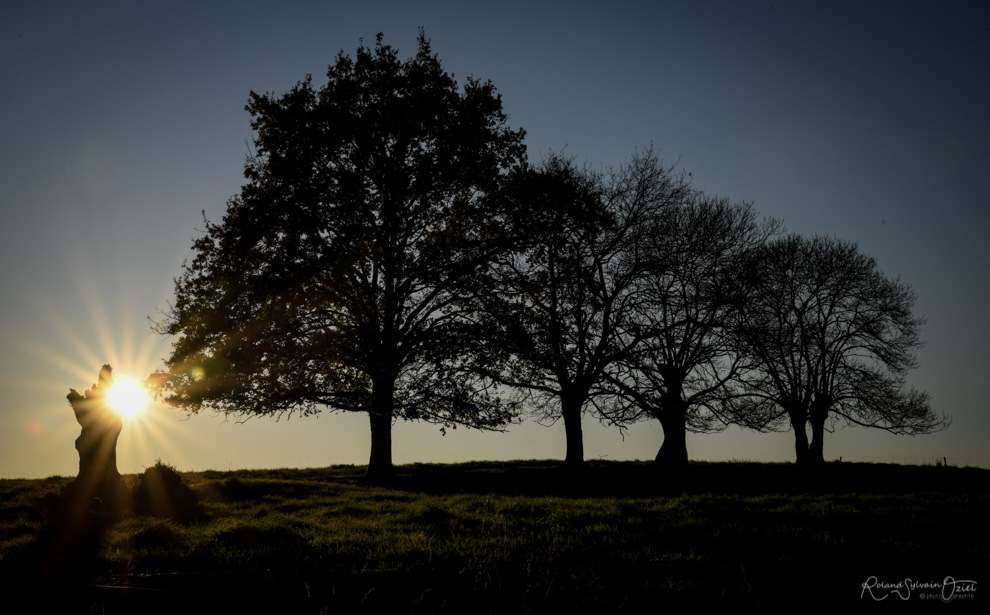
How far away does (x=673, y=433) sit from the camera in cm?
2575

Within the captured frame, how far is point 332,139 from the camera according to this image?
19.6 m

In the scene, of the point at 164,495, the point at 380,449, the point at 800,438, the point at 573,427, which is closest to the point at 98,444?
the point at 164,495

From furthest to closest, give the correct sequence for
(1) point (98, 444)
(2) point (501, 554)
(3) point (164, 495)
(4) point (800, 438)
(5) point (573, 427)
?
1. (4) point (800, 438)
2. (5) point (573, 427)
3. (1) point (98, 444)
4. (3) point (164, 495)
5. (2) point (501, 554)

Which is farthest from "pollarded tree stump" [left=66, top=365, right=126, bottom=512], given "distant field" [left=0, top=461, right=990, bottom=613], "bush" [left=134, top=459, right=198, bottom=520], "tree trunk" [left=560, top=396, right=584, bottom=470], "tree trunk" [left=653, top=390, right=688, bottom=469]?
"tree trunk" [left=653, top=390, right=688, bottom=469]

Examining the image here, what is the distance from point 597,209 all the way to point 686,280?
20.0 ft

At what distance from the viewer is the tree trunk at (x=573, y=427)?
82.3 ft

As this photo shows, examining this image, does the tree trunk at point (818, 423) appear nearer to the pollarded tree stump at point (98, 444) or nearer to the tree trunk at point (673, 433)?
the tree trunk at point (673, 433)

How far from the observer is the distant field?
6.66 meters

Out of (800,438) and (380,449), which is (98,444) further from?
(800,438)

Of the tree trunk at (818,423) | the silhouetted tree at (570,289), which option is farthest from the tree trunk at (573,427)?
the tree trunk at (818,423)

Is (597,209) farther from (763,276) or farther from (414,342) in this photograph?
(763,276)

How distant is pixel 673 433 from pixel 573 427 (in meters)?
4.45

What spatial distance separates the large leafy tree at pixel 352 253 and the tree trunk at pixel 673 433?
28.2ft

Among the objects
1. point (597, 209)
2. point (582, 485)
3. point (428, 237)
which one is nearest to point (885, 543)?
point (582, 485)
